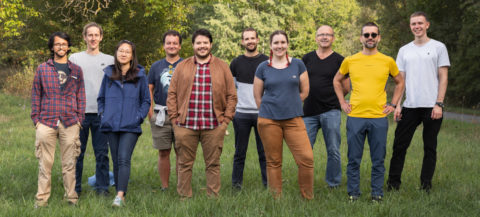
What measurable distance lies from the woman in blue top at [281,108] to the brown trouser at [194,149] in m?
0.55

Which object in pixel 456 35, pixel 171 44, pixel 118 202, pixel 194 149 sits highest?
pixel 456 35

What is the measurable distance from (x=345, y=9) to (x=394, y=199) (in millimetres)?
44737

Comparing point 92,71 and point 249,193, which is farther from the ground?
point 92,71

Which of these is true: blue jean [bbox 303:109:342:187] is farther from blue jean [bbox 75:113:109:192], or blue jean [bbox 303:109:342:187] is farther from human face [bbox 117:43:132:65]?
blue jean [bbox 75:113:109:192]

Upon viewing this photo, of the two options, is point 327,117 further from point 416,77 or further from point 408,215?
point 408,215

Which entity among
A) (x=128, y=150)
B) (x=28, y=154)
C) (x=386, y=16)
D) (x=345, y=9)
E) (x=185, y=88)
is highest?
(x=345, y=9)

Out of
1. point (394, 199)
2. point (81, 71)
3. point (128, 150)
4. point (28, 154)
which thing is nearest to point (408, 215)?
point (394, 199)

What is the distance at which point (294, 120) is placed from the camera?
16.8 feet

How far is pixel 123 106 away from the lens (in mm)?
5109

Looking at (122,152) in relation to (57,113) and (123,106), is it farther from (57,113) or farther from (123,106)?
(57,113)

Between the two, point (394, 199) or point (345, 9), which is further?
point (345, 9)

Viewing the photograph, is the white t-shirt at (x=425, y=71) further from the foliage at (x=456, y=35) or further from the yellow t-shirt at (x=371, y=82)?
the foliage at (x=456, y=35)

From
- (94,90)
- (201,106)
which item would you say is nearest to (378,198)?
(201,106)

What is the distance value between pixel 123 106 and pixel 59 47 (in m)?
1.01
